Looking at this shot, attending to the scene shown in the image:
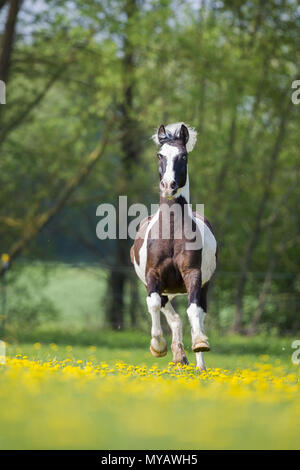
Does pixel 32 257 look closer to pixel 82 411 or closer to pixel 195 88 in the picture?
pixel 195 88

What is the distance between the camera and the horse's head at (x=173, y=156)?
757cm

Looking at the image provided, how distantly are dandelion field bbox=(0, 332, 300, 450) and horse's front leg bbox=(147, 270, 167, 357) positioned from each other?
0.46m

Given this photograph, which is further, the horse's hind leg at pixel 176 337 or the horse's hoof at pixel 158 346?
the horse's hind leg at pixel 176 337

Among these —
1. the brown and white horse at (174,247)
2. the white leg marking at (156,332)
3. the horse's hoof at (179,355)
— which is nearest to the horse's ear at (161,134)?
the brown and white horse at (174,247)

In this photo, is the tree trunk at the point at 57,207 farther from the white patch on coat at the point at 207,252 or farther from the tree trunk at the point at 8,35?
the white patch on coat at the point at 207,252

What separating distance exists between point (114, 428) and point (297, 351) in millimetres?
10673

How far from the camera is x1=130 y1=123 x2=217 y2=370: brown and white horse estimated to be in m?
7.60

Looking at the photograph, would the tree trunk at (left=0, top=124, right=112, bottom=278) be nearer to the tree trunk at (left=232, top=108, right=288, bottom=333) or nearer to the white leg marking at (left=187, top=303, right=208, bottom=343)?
the tree trunk at (left=232, top=108, right=288, bottom=333)

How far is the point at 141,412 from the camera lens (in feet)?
16.7

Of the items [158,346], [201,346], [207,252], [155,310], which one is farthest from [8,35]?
[201,346]

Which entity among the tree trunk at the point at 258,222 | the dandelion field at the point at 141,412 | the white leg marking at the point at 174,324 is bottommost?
the dandelion field at the point at 141,412

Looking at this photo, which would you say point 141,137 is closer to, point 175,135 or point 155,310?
point 175,135

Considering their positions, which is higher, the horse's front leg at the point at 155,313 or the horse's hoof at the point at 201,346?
the horse's front leg at the point at 155,313

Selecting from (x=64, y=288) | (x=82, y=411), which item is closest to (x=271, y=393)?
(x=82, y=411)
